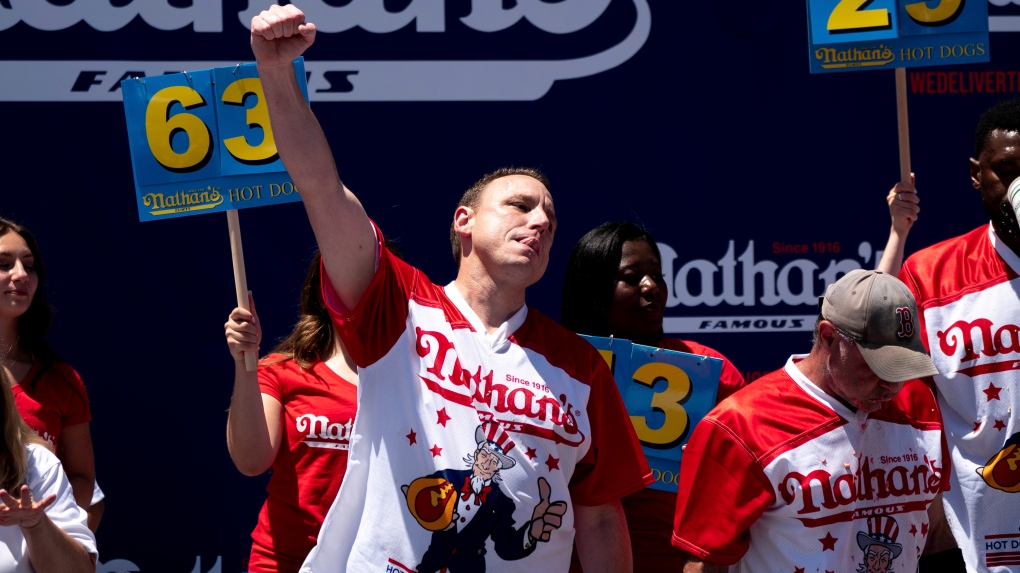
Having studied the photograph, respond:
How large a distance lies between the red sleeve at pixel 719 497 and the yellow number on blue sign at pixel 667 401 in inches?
28.3

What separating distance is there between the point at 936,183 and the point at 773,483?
232 cm

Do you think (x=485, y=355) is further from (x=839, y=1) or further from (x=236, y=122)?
(x=839, y=1)

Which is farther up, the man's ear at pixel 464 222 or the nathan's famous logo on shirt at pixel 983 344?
the man's ear at pixel 464 222

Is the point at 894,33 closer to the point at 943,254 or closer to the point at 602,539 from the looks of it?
the point at 943,254

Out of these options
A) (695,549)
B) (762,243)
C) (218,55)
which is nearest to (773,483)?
(695,549)

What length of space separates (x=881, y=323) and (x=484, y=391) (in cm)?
77

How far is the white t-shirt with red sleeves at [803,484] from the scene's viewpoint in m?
2.06

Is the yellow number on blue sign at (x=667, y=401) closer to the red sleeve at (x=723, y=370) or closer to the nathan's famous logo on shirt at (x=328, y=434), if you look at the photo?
the red sleeve at (x=723, y=370)

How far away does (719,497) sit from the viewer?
208 cm

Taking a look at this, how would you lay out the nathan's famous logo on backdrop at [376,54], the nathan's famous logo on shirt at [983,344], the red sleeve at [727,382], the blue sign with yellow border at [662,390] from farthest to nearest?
1. the nathan's famous logo on backdrop at [376,54]
2. the red sleeve at [727,382]
3. the blue sign with yellow border at [662,390]
4. the nathan's famous logo on shirt at [983,344]

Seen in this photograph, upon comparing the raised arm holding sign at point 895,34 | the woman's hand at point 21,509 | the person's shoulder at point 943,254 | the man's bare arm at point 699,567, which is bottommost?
the man's bare arm at point 699,567

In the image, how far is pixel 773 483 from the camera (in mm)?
2064

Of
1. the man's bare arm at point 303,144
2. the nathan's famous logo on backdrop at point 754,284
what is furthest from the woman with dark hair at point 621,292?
the man's bare arm at point 303,144

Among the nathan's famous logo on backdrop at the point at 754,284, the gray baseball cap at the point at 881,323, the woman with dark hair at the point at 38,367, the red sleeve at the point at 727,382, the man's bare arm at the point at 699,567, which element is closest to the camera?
the gray baseball cap at the point at 881,323
